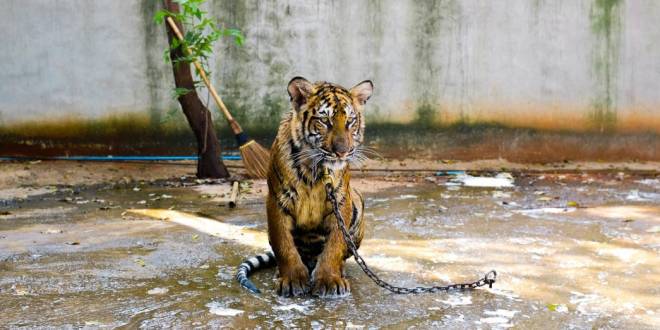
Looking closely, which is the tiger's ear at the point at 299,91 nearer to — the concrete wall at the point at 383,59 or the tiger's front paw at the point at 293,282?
the tiger's front paw at the point at 293,282

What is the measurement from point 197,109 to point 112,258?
12.3 ft

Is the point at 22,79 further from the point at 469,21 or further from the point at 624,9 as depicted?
the point at 624,9

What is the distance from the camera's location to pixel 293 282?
173 inches

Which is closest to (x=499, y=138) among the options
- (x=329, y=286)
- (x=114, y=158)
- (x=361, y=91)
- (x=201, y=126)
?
(x=201, y=126)

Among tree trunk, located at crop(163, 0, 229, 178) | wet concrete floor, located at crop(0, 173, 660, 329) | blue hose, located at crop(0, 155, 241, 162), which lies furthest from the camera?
blue hose, located at crop(0, 155, 241, 162)

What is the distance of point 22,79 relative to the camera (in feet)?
31.2

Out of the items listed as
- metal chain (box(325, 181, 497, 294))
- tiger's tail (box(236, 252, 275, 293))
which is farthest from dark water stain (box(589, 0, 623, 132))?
tiger's tail (box(236, 252, 275, 293))

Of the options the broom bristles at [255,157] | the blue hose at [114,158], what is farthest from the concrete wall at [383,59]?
the broom bristles at [255,157]

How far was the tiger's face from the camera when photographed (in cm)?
450

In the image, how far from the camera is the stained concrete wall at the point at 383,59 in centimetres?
953

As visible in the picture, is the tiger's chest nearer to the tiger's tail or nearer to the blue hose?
the tiger's tail

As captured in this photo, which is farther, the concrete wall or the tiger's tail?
the concrete wall

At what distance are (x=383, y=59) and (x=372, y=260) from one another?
5.09 m

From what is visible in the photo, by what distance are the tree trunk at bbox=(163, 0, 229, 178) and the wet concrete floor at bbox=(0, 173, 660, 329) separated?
0.71m
